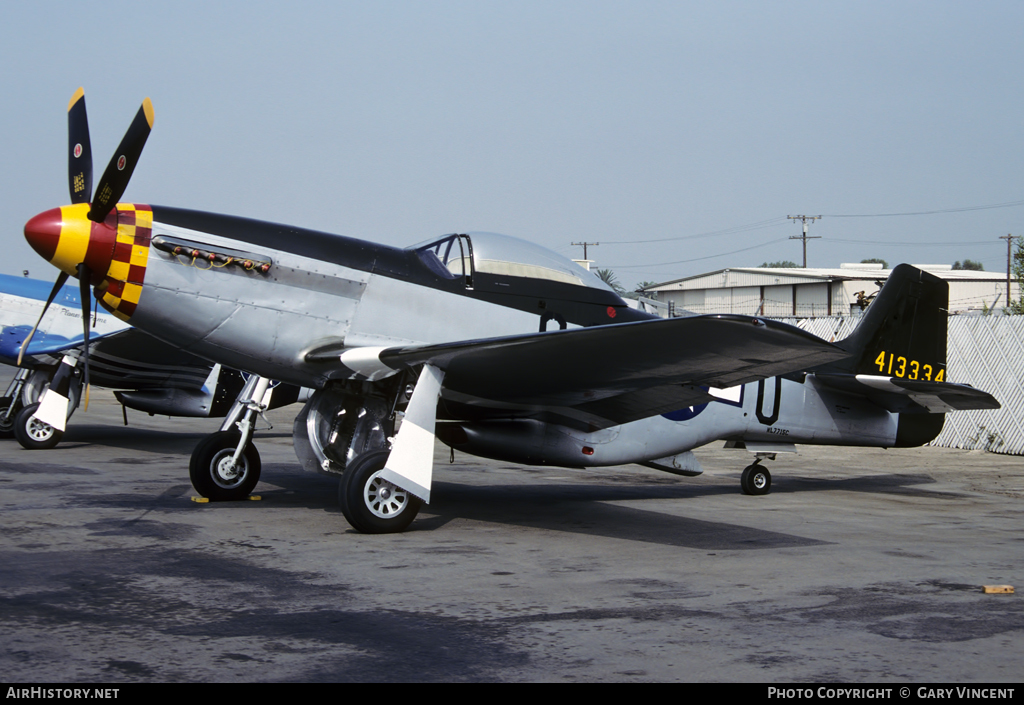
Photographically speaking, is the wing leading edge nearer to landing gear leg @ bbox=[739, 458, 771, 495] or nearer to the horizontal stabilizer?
landing gear leg @ bbox=[739, 458, 771, 495]

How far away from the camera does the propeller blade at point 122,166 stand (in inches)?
270

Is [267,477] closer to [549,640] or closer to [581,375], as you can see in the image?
[581,375]

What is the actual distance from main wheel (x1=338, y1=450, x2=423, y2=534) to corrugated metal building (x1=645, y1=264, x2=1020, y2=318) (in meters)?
47.6

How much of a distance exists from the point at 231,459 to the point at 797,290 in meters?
52.8

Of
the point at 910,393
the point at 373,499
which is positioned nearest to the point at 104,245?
the point at 373,499

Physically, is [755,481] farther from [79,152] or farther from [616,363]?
[79,152]

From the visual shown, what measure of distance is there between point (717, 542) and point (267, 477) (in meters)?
5.91

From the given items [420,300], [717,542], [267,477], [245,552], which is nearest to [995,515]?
[717,542]

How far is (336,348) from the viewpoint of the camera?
7.62 metres

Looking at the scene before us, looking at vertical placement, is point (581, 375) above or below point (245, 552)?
above

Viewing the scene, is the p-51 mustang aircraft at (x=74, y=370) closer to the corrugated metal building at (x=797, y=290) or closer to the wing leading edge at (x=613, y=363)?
the wing leading edge at (x=613, y=363)

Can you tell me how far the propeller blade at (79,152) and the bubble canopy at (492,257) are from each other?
2824mm

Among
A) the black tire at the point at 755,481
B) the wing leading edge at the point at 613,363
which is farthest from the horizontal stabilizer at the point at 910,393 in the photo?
the wing leading edge at the point at 613,363

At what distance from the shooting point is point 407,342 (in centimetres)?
786
